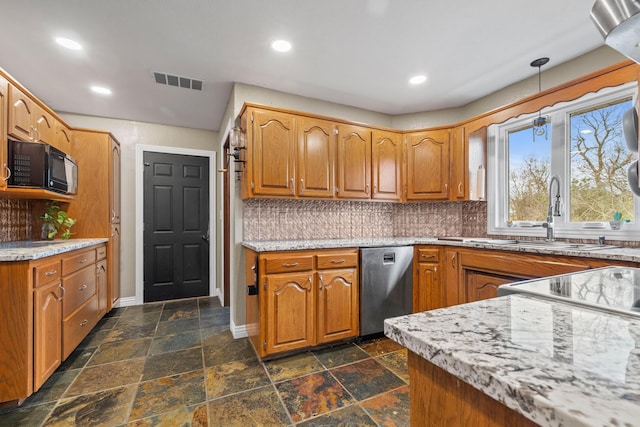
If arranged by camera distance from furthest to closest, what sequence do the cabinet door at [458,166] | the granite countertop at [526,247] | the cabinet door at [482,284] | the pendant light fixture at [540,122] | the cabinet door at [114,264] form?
the cabinet door at [114,264] → the cabinet door at [458,166] → the pendant light fixture at [540,122] → the cabinet door at [482,284] → the granite countertop at [526,247]

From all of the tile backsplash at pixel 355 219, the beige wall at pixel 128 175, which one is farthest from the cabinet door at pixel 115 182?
the tile backsplash at pixel 355 219

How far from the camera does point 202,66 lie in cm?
246

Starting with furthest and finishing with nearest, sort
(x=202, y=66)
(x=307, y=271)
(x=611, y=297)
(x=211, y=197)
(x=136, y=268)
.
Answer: (x=211, y=197) → (x=136, y=268) → (x=202, y=66) → (x=307, y=271) → (x=611, y=297)

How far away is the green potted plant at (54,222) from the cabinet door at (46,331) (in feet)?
3.49

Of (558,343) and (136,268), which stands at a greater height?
(558,343)

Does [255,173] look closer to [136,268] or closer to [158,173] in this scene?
[158,173]

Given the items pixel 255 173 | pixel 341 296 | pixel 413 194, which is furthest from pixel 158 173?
pixel 413 194

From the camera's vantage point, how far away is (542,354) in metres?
0.41

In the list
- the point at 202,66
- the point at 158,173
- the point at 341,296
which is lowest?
the point at 341,296

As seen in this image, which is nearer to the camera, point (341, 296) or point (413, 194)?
point (341, 296)

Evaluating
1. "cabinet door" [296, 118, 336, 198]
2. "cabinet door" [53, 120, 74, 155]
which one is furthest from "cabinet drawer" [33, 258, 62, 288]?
"cabinet door" [296, 118, 336, 198]

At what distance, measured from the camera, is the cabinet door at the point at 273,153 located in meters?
2.50

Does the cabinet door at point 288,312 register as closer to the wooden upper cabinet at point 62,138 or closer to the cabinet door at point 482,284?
the cabinet door at point 482,284

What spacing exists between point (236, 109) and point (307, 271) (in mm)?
1697
